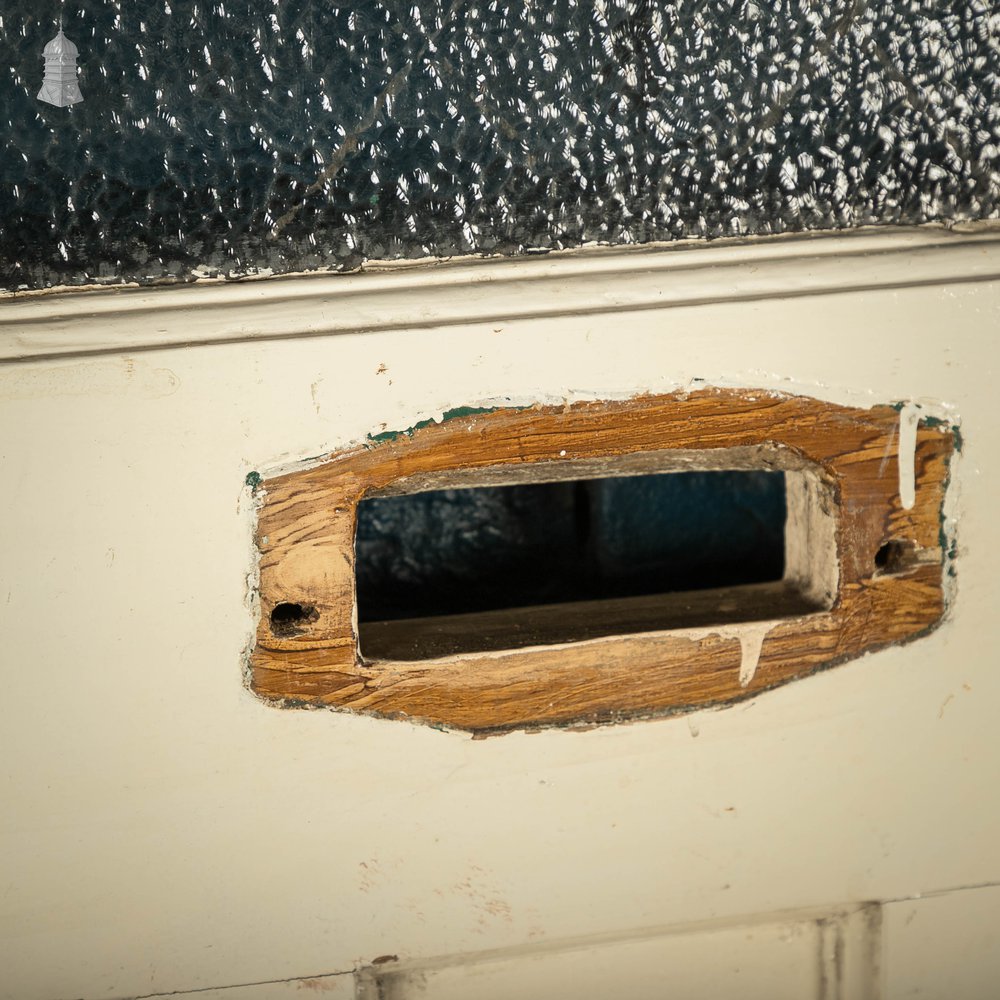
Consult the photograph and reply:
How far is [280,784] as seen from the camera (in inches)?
27.3

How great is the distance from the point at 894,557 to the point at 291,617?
1.44 ft

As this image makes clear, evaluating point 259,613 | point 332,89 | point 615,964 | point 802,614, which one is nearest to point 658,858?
point 615,964

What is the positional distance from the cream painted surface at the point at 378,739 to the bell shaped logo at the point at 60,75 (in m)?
0.14

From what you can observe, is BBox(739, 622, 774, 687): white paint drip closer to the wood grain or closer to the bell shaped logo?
the wood grain

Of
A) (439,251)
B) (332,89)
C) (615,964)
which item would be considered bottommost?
(615,964)

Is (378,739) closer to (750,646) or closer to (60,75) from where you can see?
(750,646)

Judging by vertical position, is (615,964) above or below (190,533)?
below

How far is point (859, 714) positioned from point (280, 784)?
43 cm

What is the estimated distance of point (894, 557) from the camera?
2.35 ft

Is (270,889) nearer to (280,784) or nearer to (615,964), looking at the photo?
(280,784)

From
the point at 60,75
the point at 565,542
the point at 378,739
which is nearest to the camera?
the point at 60,75

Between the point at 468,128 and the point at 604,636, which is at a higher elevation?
the point at 468,128

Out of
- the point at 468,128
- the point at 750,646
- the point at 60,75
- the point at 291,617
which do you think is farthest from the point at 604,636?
the point at 60,75

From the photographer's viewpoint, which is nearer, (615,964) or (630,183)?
(630,183)
